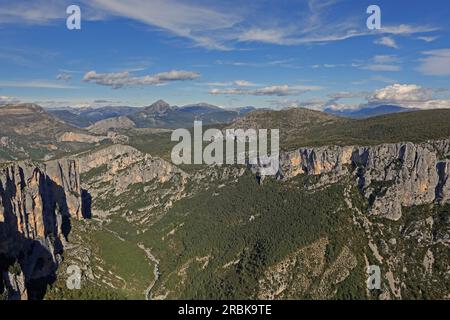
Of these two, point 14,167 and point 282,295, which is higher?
point 14,167
